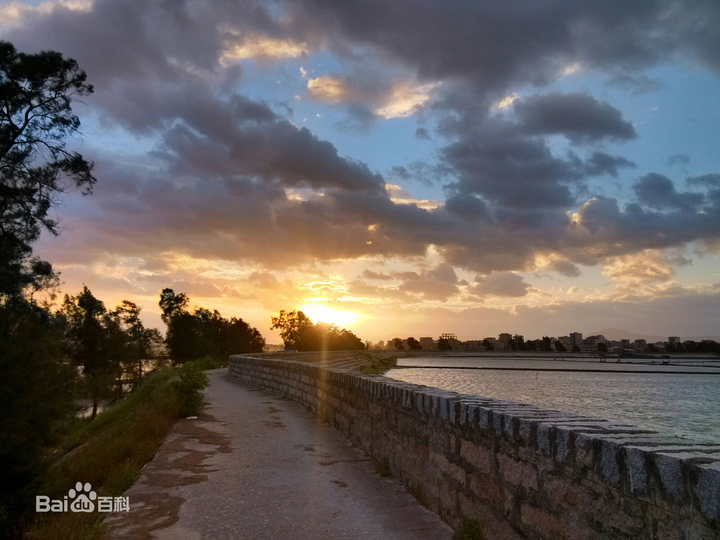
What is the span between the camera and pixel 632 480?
2.56 m

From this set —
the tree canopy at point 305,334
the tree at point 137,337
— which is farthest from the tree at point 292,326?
the tree at point 137,337

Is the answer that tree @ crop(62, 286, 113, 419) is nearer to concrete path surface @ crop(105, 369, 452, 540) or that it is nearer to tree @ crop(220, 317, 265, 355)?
tree @ crop(220, 317, 265, 355)

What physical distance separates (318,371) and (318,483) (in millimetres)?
6167

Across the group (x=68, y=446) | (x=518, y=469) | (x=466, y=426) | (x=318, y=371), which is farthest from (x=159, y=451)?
(x=68, y=446)

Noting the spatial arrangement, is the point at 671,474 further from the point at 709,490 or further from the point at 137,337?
the point at 137,337

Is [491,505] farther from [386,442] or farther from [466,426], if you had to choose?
[386,442]

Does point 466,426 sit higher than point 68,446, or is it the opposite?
point 466,426

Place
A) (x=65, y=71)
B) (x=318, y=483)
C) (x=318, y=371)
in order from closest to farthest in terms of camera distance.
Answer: (x=318, y=483) < (x=318, y=371) < (x=65, y=71)

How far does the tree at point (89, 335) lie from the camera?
51.1 meters

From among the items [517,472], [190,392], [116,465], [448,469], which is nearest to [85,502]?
[116,465]

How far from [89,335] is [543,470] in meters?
59.1

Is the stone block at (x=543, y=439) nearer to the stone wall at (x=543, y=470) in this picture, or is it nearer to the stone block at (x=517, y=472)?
the stone wall at (x=543, y=470)

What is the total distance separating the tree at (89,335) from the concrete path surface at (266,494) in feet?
149

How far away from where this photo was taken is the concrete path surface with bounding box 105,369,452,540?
490 centimetres
